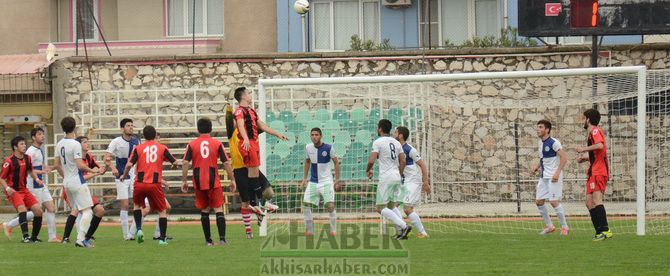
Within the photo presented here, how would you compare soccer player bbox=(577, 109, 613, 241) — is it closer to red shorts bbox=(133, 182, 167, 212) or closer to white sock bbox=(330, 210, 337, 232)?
A: white sock bbox=(330, 210, 337, 232)

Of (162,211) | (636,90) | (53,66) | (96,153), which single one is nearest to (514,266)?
(162,211)

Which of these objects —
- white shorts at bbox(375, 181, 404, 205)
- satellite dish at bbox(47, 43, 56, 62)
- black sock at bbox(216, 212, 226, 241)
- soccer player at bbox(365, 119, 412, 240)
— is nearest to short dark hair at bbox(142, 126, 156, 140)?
black sock at bbox(216, 212, 226, 241)

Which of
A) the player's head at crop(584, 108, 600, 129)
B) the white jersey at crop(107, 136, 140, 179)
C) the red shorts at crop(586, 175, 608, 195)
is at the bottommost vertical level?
the red shorts at crop(586, 175, 608, 195)

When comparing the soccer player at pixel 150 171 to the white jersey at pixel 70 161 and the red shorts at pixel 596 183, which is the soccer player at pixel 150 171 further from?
the red shorts at pixel 596 183

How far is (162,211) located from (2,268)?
10.9 feet

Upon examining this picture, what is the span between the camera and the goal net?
2170 cm

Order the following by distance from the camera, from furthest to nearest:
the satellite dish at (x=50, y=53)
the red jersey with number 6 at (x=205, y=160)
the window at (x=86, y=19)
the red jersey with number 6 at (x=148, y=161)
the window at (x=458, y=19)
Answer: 1. the window at (x=86, y=19)
2. the window at (x=458, y=19)
3. the satellite dish at (x=50, y=53)
4. the red jersey with number 6 at (x=148, y=161)
5. the red jersey with number 6 at (x=205, y=160)

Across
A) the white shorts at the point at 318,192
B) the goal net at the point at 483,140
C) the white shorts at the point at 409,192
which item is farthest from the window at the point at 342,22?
the white shorts at the point at 409,192

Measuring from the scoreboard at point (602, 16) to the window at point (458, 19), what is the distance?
1108 centimetres

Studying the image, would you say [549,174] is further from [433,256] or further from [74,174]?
[74,174]

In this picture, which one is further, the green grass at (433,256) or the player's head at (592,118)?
the player's head at (592,118)

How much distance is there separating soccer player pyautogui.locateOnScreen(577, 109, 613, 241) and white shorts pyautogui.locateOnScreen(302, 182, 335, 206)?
13.0 ft

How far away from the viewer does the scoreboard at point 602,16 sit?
24734 mm

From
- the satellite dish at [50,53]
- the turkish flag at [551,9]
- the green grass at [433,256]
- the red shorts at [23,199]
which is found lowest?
the green grass at [433,256]
